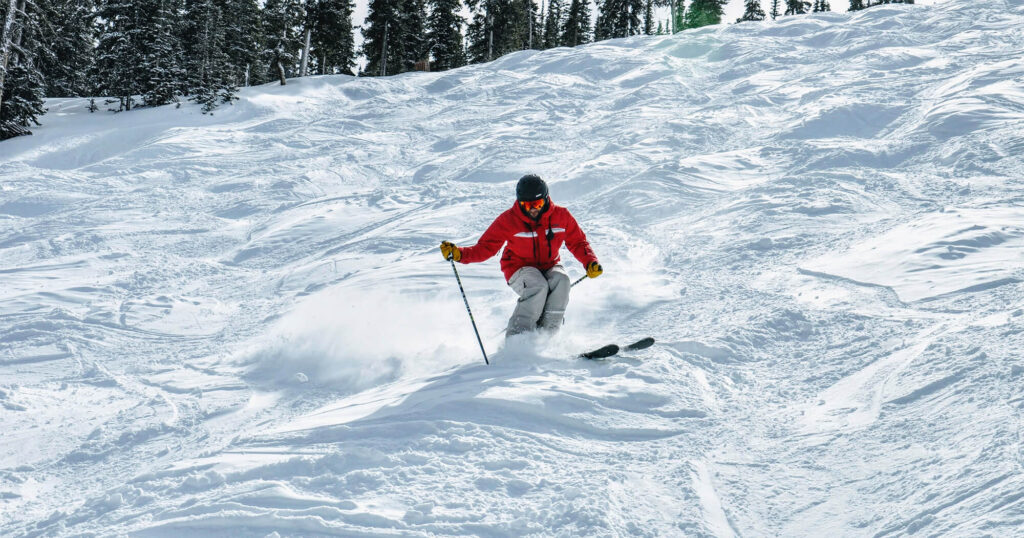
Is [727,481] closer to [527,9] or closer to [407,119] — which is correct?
[407,119]

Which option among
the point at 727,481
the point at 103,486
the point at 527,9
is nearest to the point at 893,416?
the point at 727,481

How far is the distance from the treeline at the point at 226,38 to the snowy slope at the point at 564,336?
9616 mm

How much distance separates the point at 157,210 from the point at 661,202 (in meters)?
9.63

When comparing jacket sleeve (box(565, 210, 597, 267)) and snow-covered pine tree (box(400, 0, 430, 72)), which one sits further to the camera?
snow-covered pine tree (box(400, 0, 430, 72))

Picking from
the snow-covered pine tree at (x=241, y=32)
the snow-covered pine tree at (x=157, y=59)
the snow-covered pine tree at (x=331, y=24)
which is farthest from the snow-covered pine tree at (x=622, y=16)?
the snow-covered pine tree at (x=157, y=59)

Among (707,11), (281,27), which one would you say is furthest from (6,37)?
(707,11)

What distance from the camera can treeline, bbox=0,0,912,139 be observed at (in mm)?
23453

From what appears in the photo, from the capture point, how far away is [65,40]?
91.8 feet

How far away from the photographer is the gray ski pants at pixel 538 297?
5.68 m

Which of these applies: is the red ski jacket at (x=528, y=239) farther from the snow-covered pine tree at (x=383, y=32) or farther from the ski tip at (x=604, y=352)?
the snow-covered pine tree at (x=383, y=32)

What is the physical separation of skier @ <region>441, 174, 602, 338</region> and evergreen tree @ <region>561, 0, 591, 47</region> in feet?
148

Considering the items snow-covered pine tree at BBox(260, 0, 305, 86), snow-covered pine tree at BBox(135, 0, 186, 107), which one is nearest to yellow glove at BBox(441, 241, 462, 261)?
snow-covered pine tree at BBox(135, 0, 186, 107)

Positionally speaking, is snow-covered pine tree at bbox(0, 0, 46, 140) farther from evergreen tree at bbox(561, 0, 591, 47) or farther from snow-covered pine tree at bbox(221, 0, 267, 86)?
evergreen tree at bbox(561, 0, 591, 47)

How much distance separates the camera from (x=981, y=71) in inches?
549
